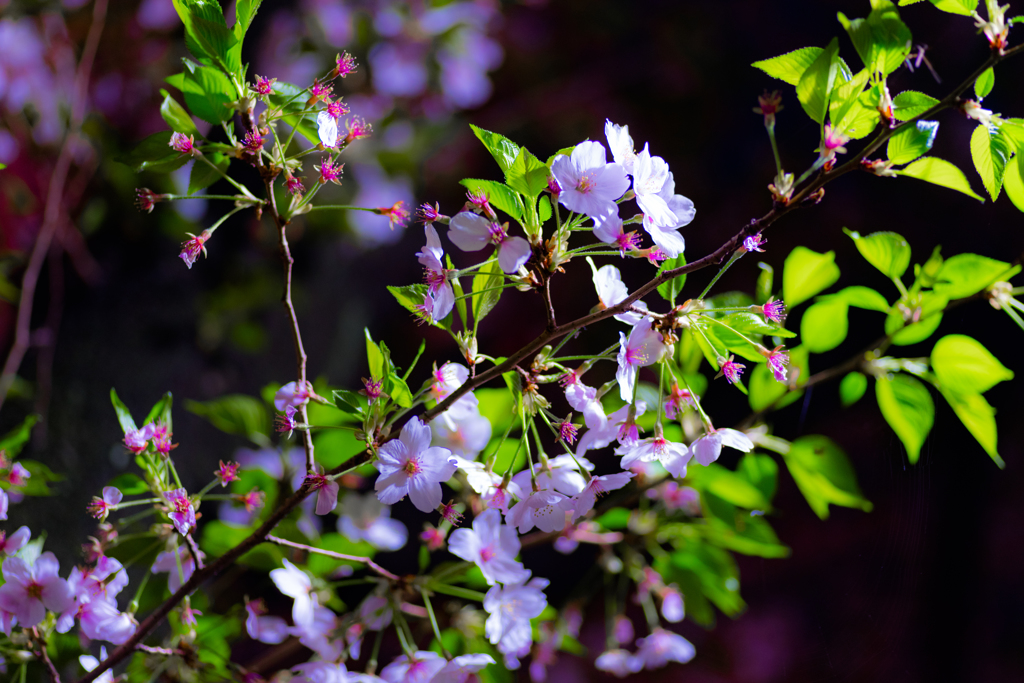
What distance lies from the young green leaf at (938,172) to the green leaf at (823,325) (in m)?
0.13

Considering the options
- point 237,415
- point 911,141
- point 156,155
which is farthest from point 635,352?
point 237,415

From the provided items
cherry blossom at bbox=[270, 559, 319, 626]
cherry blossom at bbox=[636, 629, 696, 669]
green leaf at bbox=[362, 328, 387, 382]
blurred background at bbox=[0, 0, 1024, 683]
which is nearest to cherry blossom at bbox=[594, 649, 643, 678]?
cherry blossom at bbox=[636, 629, 696, 669]

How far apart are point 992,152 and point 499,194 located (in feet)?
0.68

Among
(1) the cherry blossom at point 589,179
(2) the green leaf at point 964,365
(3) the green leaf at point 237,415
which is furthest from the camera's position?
(3) the green leaf at point 237,415

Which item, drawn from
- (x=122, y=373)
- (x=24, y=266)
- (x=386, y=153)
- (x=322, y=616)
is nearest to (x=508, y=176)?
(x=322, y=616)

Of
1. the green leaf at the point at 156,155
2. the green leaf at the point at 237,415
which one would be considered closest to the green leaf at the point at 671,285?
the green leaf at the point at 156,155

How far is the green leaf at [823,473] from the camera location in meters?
0.41

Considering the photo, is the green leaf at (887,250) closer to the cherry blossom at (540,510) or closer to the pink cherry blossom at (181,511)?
the cherry blossom at (540,510)

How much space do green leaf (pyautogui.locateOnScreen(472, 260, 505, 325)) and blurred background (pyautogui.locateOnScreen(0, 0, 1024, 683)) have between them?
10.9 inches

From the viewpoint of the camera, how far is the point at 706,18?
1.08 m

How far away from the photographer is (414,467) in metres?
0.27

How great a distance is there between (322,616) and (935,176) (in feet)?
1.38

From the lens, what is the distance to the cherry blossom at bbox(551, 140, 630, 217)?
0.76ft

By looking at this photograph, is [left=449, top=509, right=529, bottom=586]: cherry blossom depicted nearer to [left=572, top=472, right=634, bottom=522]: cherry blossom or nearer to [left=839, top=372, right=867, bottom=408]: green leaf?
[left=572, top=472, right=634, bottom=522]: cherry blossom
